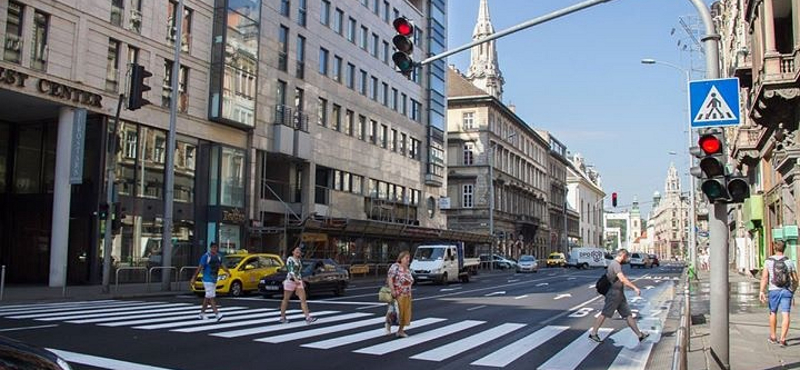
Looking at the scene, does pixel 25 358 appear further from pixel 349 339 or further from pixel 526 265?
pixel 526 265

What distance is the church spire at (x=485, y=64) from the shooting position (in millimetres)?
112062

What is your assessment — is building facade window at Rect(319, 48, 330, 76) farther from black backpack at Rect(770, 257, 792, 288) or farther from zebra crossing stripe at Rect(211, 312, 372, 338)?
black backpack at Rect(770, 257, 792, 288)

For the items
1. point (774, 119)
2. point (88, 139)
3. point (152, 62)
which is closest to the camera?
point (774, 119)

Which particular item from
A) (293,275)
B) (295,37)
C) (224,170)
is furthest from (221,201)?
(293,275)

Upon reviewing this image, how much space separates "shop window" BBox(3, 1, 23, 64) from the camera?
23.9m

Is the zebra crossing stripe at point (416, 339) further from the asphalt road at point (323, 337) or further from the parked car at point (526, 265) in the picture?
the parked car at point (526, 265)

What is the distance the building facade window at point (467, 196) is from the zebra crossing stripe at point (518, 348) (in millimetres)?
59774

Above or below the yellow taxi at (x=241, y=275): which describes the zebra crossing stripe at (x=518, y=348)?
below

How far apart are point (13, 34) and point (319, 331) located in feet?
61.0

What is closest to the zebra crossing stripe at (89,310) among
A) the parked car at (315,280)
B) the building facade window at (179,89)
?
the parked car at (315,280)

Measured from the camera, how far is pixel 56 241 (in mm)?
25562

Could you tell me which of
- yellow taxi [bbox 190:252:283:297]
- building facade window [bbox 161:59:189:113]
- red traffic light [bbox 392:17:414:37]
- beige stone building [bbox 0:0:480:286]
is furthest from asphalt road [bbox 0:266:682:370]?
building facade window [bbox 161:59:189:113]

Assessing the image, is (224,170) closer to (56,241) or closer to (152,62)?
(152,62)

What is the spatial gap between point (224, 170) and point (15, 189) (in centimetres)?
920
